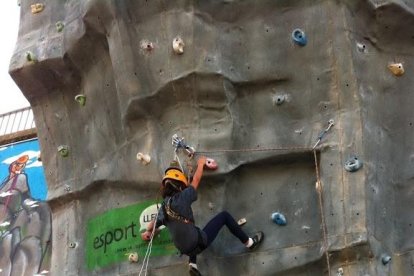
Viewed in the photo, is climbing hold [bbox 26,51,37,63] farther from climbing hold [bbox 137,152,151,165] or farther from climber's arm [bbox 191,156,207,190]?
climber's arm [bbox 191,156,207,190]

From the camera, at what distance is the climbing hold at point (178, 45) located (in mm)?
6363

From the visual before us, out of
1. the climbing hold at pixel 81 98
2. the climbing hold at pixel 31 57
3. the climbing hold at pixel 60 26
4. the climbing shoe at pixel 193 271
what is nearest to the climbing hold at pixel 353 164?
the climbing shoe at pixel 193 271

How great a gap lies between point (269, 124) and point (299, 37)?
2.26 ft

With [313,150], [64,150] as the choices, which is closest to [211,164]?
[313,150]

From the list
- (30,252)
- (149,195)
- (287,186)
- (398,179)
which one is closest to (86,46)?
(149,195)

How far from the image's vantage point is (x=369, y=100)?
6.25 metres

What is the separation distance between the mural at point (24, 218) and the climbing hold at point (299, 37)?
821cm

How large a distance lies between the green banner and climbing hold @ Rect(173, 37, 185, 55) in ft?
3.93

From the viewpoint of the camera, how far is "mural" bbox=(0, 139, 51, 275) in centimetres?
1400

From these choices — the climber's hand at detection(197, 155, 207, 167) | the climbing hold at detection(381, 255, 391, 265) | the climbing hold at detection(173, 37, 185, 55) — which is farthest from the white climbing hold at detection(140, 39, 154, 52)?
the climbing hold at detection(381, 255, 391, 265)

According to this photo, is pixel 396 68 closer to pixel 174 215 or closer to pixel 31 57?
pixel 174 215

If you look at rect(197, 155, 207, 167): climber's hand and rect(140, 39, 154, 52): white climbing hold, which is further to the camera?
rect(140, 39, 154, 52): white climbing hold

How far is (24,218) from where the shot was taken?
14422 millimetres

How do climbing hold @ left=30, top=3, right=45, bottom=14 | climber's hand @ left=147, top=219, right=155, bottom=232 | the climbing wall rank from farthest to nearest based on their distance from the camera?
climbing hold @ left=30, top=3, right=45, bottom=14
climber's hand @ left=147, top=219, right=155, bottom=232
the climbing wall
